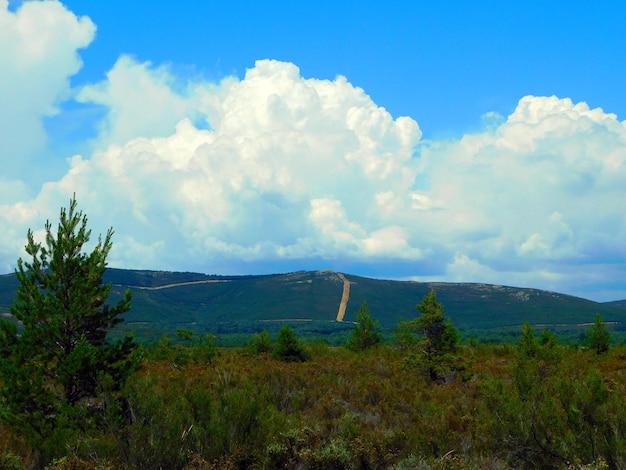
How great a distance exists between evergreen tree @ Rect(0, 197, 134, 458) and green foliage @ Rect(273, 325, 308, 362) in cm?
1944

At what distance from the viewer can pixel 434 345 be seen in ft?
77.9

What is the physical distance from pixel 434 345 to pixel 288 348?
1161cm

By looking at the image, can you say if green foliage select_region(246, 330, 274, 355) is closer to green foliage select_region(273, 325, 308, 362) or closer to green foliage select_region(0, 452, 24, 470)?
green foliage select_region(273, 325, 308, 362)

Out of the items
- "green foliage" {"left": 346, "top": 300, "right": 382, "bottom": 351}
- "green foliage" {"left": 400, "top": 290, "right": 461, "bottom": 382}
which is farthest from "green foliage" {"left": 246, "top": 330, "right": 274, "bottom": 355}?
"green foliage" {"left": 400, "top": 290, "right": 461, "bottom": 382}

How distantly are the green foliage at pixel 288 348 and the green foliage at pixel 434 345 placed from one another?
1019 cm

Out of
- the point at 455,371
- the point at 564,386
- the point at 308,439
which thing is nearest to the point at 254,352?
the point at 455,371

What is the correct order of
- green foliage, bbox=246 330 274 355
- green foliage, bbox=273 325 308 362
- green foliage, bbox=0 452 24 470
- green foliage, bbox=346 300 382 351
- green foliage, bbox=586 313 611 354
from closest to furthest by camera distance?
green foliage, bbox=0 452 24 470
green foliage, bbox=273 325 308 362
green foliage, bbox=586 313 611 354
green foliage, bbox=246 330 274 355
green foliage, bbox=346 300 382 351

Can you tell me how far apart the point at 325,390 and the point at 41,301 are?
33.8ft

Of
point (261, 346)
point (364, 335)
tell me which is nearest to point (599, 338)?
point (364, 335)

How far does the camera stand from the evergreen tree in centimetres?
1152

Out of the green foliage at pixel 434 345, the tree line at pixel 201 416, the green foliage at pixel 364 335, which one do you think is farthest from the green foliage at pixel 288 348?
the tree line at pixel 201 416

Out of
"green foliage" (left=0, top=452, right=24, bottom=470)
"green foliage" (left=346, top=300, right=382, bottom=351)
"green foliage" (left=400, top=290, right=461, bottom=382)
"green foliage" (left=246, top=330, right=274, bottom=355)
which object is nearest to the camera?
"green foliage" (left=0, top=452, right=24, bottom=470)

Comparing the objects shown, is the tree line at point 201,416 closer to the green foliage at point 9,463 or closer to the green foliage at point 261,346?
the green foliage at point 9,463

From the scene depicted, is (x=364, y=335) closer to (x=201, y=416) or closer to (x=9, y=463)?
(x=201, y=416)
